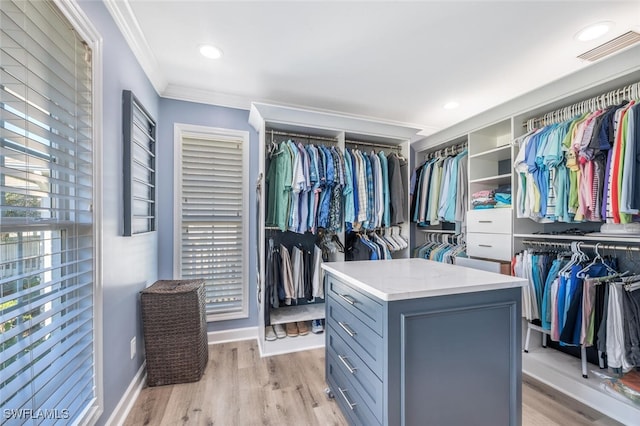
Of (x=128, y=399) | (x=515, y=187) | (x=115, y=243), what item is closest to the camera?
(x=115, y=243)

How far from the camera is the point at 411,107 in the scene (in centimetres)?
311

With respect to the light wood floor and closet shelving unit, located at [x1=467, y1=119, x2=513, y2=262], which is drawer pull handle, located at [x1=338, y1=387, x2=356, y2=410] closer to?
the light wood floor

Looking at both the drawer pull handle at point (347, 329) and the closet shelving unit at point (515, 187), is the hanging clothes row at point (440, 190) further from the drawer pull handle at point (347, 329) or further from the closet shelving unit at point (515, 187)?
the drawer pull handle at point (347, 329)

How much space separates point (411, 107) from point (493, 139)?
0.94 metres

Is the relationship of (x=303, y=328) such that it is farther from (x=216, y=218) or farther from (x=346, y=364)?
(x=216, y=218)

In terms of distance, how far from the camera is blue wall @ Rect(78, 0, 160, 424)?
1.45m

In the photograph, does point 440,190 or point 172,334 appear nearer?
point 172,334

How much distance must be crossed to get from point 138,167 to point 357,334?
75.9 inches

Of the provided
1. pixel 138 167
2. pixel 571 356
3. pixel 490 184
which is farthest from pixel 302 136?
pixel 571 356

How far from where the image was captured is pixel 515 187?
2283 millimetres

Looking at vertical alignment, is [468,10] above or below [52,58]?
above

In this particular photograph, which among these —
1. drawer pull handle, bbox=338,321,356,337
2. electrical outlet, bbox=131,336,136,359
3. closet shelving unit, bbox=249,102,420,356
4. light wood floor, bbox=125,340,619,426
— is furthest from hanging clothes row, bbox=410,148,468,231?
electrical outlet, bbox=131,336,136,359

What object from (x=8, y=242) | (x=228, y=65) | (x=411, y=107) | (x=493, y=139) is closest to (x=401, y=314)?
(x=8, y=242)

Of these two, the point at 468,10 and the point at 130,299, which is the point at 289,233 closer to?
the point at 130,299
